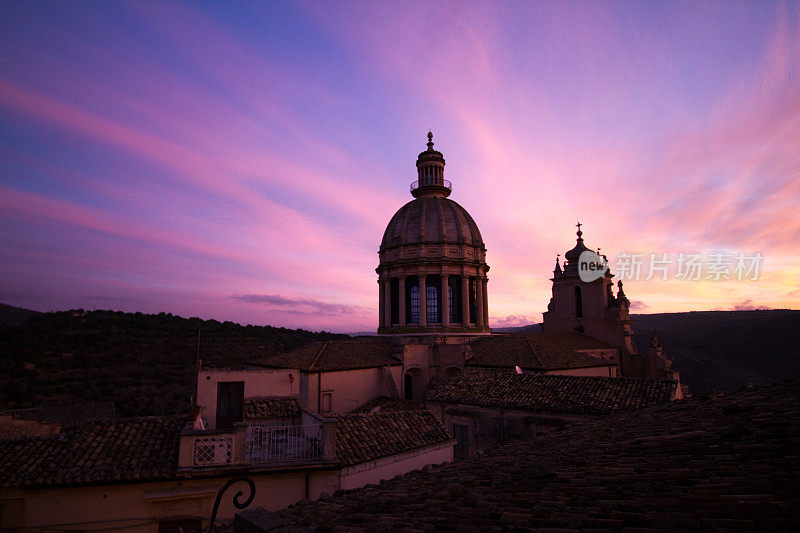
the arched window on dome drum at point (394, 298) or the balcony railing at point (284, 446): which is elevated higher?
the arched window on dome drum at point (394, 298)

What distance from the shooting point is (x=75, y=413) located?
107ft

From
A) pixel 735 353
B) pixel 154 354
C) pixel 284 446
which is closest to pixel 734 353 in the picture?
pixel 735 353

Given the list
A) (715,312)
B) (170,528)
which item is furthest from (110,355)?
(715,312)

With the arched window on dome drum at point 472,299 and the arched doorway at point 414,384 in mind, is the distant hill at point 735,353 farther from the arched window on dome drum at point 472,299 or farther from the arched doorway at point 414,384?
the arched doorway at point 414,384

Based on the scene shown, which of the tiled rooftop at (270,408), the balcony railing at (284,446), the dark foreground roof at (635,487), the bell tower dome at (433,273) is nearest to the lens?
the dark foreground roof at (635,487)

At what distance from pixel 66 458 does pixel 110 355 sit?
4444 centimetres

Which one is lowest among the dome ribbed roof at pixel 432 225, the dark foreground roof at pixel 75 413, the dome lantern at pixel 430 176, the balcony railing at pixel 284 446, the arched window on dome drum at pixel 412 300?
the dark foreground roof at pixel 75 413

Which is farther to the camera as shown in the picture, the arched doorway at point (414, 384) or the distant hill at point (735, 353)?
the distant hill at point (735, 353)

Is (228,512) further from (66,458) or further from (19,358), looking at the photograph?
(19,358)

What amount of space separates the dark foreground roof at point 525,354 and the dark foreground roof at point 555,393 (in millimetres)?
4966

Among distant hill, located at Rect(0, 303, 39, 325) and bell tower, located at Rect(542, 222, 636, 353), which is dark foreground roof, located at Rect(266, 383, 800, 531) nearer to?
bell tower, located at Rect(542, 222, 636, 353)

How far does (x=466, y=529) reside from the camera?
14.3 feet

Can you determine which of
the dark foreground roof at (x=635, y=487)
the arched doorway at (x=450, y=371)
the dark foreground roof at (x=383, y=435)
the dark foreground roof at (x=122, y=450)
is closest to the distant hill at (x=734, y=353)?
the arched doorway at (x=450, y=371)

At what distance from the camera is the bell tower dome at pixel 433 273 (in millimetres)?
33188
